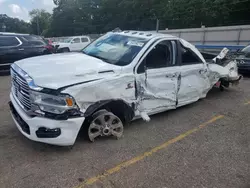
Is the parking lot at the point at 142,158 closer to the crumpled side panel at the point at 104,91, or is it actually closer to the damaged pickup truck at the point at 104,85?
the damaged pickup truck at the point at 104,85

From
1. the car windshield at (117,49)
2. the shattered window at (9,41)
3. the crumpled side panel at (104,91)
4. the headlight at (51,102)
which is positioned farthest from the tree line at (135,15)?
the headlight at (51,102)

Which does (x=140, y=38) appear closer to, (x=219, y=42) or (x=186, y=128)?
(x=186, y=128)

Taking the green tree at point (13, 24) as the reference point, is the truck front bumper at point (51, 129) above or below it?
below

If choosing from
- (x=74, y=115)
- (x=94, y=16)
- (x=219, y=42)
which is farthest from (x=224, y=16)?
(x=94, y=16)

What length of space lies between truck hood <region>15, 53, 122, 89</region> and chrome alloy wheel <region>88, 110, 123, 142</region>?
23.3 inches

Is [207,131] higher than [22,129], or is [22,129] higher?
[22,129]

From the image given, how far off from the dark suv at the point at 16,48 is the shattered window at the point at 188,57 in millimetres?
7275

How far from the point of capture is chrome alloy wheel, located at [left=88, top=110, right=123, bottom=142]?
3.27m

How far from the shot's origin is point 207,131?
398cm

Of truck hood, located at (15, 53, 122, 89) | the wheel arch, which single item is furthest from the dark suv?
the wheel arch

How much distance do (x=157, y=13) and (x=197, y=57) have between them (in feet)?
137

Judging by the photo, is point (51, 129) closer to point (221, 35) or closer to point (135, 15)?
point (221, 35)

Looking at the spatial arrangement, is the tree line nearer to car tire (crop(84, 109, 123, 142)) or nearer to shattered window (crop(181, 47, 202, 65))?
shattered window (crop(181, 47, 202, 65))

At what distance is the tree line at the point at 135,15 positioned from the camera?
2984 cm
